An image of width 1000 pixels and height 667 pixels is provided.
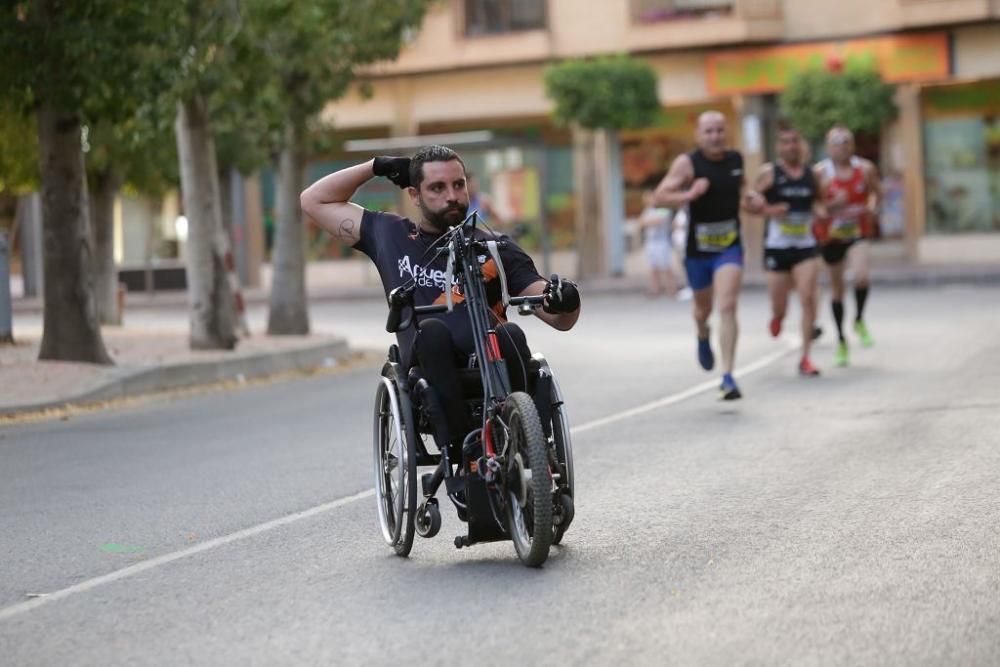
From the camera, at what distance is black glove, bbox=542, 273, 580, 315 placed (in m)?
6.84

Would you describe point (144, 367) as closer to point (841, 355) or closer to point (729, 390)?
point (729, 390)

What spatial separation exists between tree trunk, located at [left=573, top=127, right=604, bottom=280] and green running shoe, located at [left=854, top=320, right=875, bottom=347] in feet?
74.3

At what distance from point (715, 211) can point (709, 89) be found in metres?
26.9

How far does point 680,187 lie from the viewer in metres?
13.9

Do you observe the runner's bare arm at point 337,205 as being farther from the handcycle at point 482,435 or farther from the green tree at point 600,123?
the green tree at point 600,123

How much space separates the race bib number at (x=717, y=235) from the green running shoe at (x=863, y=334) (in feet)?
14.7

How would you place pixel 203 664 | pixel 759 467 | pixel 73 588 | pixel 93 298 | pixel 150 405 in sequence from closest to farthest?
pixel 203 664
pixel 73 588
pixel 759 467
pixel 150 405
pixel 93 298

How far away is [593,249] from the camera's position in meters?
41.4

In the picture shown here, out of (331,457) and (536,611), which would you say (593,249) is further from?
(536,611)

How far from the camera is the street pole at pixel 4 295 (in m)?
21.5

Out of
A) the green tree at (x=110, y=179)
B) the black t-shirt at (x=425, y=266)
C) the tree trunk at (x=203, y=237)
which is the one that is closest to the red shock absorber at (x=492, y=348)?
the black t-shirt at (x=425, y=266)

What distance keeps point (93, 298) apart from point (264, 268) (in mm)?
26749

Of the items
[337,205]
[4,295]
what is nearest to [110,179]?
[4,295]

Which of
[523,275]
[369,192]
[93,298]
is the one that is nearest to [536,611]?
[523,275]
